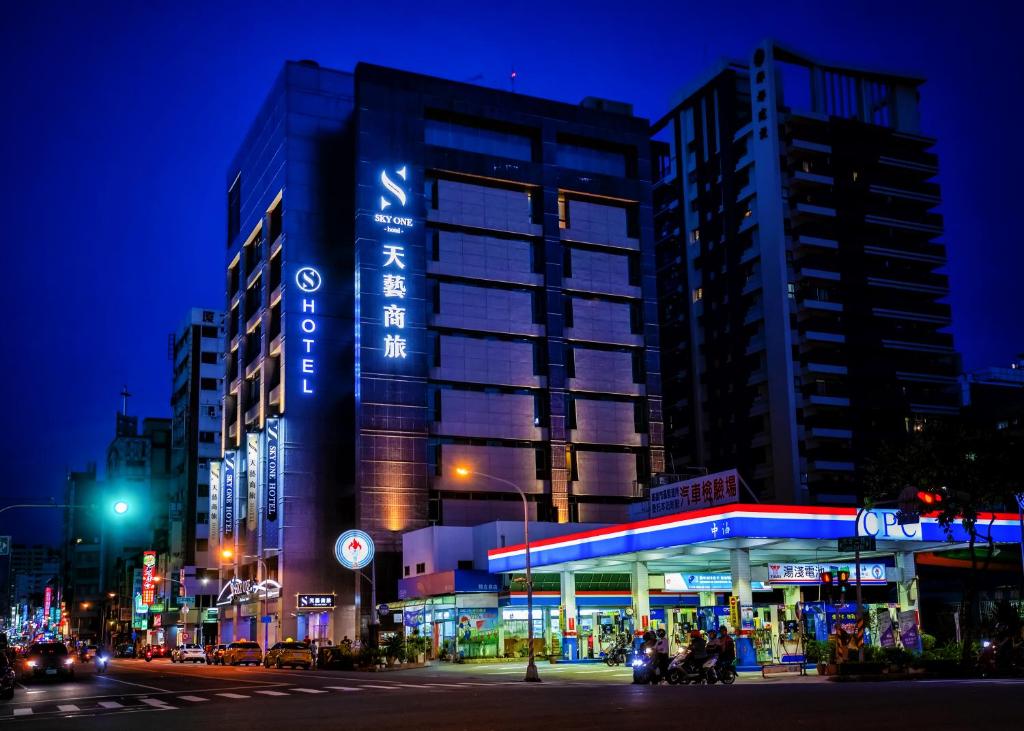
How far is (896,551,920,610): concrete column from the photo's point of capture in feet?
180

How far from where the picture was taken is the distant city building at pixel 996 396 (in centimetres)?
10744

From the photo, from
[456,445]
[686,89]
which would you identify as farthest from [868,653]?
[686,89]

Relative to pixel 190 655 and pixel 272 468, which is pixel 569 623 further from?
pixel 190 655

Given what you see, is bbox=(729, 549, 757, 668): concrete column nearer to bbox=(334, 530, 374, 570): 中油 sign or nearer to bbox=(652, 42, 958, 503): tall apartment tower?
bbox=(334, 530, 374, 570): 中油 sign

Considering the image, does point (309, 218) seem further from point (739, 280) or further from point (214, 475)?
point (739, 280)

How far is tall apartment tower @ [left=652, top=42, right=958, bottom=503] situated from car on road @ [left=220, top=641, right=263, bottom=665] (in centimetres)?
4986

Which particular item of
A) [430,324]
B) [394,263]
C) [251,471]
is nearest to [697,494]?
[430,324]

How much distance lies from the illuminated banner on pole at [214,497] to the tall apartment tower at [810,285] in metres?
47.0

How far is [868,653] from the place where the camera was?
119 ft

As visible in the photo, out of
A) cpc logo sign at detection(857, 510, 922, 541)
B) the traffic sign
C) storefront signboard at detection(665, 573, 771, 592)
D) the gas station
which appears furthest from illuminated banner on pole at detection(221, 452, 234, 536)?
the traffic sign

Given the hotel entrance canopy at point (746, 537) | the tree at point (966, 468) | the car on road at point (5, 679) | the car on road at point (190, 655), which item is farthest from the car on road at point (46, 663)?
the car on road at point (190, 655)

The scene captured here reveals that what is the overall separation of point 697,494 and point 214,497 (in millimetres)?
70109

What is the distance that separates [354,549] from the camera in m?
75.8

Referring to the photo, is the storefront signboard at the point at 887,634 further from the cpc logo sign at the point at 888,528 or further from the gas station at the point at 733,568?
the cpc logo sign at the point at 888,528
